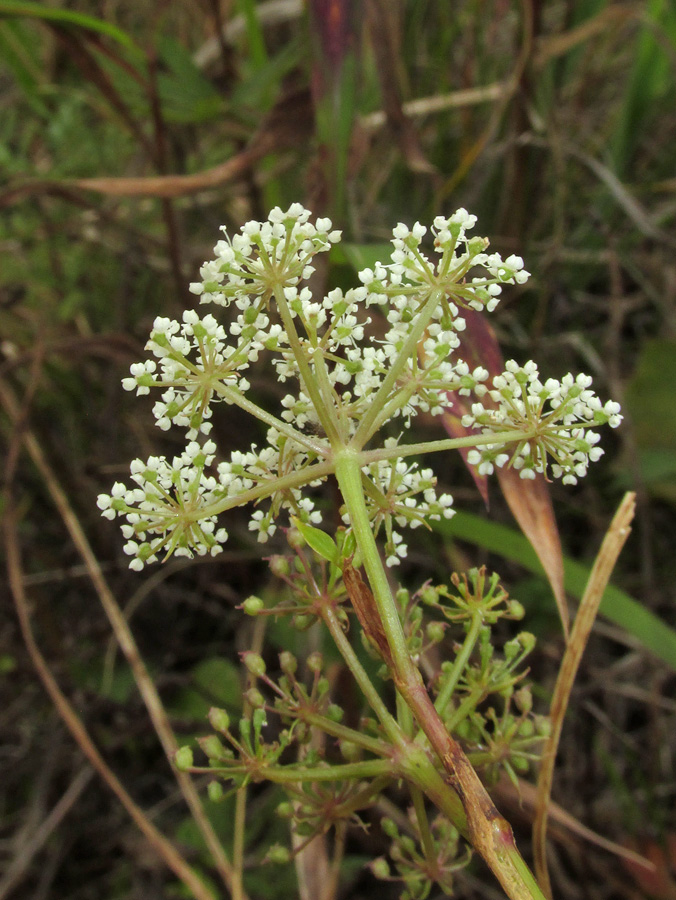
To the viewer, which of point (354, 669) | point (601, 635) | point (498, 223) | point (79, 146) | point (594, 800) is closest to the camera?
point (354, 669)

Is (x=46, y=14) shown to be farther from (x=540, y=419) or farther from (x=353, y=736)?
(x=353, y=736)

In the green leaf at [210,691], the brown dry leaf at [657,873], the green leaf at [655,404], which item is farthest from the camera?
the green leaf at [655,404]

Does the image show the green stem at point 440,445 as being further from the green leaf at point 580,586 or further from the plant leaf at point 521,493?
the green leaf at point 580,586

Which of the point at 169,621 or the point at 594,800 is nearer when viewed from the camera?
the point at 594,800

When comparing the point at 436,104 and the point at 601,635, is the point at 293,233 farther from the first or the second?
the point at 436,104

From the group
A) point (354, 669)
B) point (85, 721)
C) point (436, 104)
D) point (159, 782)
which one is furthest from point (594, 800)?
point (436, 104)

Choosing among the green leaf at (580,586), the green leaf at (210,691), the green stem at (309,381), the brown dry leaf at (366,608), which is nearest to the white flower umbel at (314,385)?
the green stem at (309,381)
